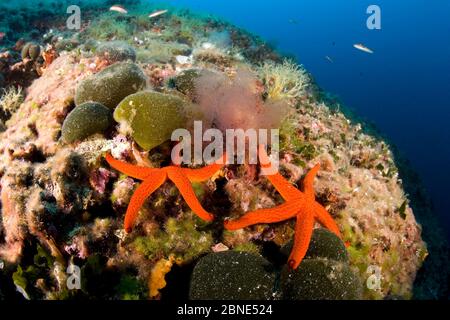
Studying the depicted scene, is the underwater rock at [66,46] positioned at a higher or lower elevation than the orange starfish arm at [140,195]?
higher

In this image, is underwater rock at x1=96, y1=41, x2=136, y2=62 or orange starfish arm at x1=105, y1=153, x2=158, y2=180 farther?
underwater rock at x1=96, y1=41, x2=136, y2=62

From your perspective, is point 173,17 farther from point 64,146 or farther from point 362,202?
point 362,202

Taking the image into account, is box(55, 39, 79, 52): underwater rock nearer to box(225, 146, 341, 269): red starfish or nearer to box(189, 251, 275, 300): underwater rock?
box(225, 146, 341, 269): red starfish

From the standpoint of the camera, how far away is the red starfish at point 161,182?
12.2ft

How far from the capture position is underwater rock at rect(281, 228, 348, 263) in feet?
12.7

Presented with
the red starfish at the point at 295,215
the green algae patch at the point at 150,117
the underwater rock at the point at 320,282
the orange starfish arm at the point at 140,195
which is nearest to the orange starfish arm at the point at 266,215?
the red starfish at the point at 295,215

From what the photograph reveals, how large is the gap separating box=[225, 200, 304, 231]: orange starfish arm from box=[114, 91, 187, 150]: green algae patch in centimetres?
167

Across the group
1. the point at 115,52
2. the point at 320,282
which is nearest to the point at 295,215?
the point at 320,282

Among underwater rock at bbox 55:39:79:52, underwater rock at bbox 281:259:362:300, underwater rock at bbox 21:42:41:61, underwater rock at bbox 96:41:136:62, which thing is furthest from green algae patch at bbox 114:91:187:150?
underwater rock at bbox 55:39:79:52

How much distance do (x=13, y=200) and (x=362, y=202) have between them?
5.52 meters

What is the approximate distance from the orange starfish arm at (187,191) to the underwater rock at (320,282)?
1.16 m

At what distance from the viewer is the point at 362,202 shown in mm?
5512

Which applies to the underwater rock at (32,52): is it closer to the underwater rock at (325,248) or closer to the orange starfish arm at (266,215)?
the orange starfish arm at (266,215)

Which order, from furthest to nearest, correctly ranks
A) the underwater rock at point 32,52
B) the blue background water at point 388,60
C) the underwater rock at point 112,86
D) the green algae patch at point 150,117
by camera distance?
the blue background water at point 388,60 < the underwater rock at point 32,52 < the underwater rock at point 112,86 < the green algae patch at point 150,117
